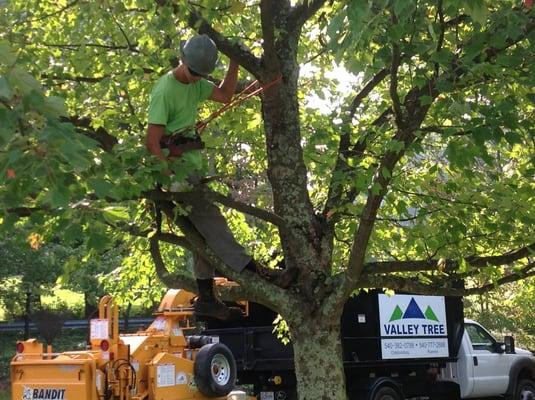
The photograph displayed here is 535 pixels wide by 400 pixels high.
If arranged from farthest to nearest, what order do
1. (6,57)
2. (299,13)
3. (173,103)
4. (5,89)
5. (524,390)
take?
(524,390) → (299,13) → (173,103) → (6,57) → (5,89)

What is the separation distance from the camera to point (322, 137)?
608 cm

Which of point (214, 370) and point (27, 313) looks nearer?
point (214, 370)

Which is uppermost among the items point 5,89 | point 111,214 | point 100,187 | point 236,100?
point 236,100

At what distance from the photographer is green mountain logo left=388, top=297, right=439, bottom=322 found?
1212 centimetres

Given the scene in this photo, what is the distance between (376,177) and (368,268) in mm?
931

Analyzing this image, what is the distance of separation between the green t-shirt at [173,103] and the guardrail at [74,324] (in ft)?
55.8

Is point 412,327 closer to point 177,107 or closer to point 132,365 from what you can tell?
point 132,365

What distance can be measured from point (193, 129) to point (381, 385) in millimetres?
7947

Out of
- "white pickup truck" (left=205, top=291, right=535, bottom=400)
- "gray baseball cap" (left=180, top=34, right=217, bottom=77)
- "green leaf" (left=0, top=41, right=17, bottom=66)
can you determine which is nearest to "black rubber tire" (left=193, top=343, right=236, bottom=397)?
"white pickup truck" (left=205, top=291, right=535, bottom=400)

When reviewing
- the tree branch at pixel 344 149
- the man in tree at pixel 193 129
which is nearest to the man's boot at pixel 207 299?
the man in tree at pixel 193 129

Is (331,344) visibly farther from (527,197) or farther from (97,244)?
(97,244)

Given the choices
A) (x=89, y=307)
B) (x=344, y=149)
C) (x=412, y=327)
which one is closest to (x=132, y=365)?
(x=412, y=327)

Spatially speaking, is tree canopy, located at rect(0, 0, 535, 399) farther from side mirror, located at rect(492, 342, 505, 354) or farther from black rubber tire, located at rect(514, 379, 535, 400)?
black rubber tire, located at rect(514, 379, 535, 400)

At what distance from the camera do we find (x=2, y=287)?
65.7 feet
